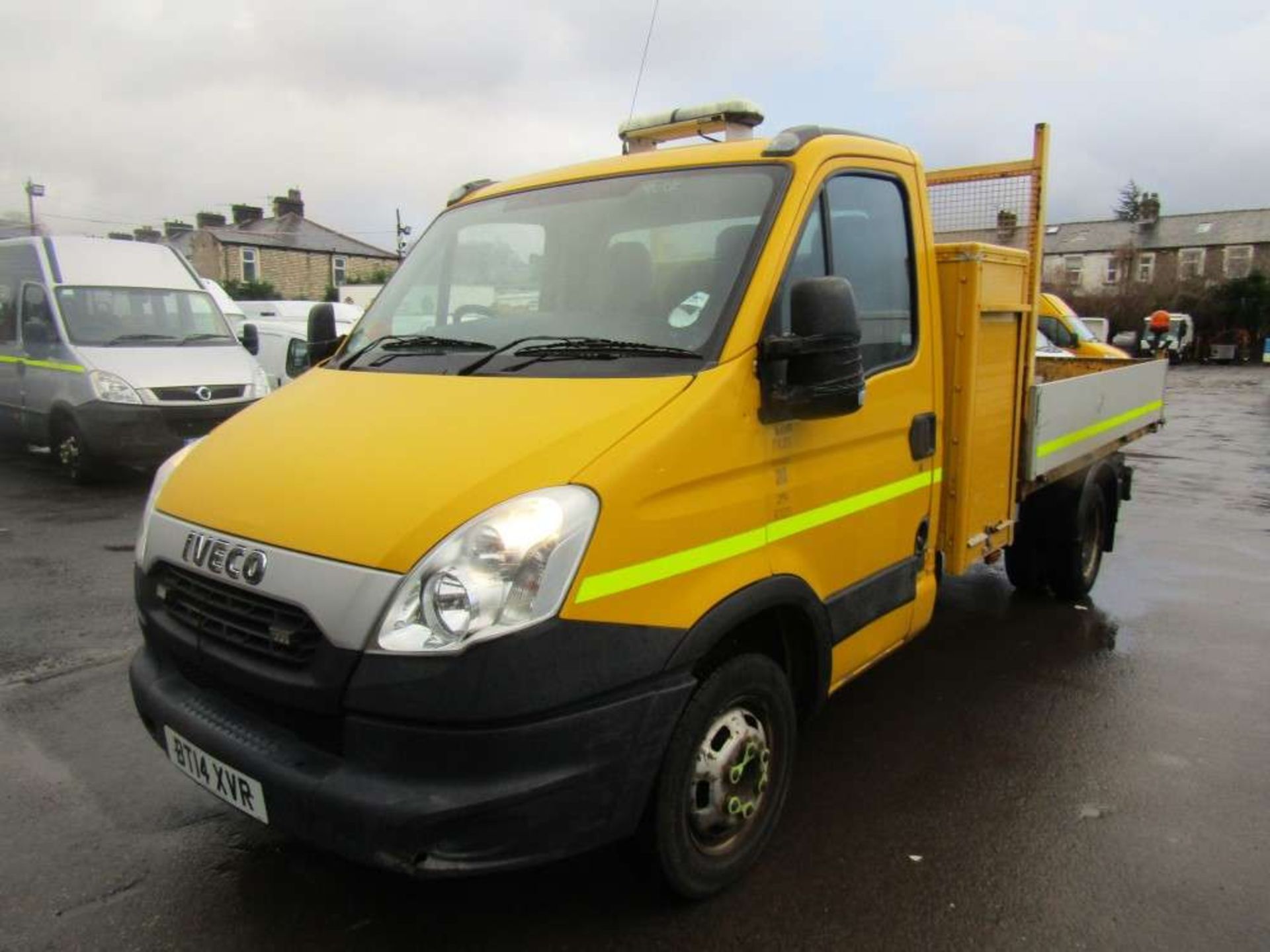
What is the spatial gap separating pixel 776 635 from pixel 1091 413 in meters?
3.28

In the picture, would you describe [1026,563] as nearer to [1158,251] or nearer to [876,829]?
[876,829]

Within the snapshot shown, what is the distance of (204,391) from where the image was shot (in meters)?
8.99

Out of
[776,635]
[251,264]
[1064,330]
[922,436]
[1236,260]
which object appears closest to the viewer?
[776,635]

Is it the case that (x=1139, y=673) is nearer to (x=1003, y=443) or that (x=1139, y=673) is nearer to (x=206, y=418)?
(x=1003, y=443)

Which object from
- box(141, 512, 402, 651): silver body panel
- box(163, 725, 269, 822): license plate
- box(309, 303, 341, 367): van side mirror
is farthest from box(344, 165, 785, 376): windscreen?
box(163, 725, 269, 822): license plate

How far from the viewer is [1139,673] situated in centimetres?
472

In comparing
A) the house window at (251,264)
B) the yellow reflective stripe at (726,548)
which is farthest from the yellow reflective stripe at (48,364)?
A: the house window at (251,264)

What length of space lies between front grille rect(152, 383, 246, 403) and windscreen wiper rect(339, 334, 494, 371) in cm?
632

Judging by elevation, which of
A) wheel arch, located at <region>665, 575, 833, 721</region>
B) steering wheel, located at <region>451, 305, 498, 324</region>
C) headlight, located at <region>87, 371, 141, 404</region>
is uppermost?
steering wheel, located at <region>451, 305, 498, 324</region>

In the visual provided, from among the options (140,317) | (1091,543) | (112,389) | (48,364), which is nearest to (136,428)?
(112,389)

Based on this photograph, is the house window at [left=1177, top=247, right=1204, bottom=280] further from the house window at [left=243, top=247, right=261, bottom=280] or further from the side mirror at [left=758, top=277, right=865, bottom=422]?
the side mirror at [left=758, top=277, right=865, bottom=422]

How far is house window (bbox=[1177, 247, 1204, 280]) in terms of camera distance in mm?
56125

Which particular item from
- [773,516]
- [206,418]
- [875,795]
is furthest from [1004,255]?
[206,418]

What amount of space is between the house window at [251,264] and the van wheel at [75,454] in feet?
129
